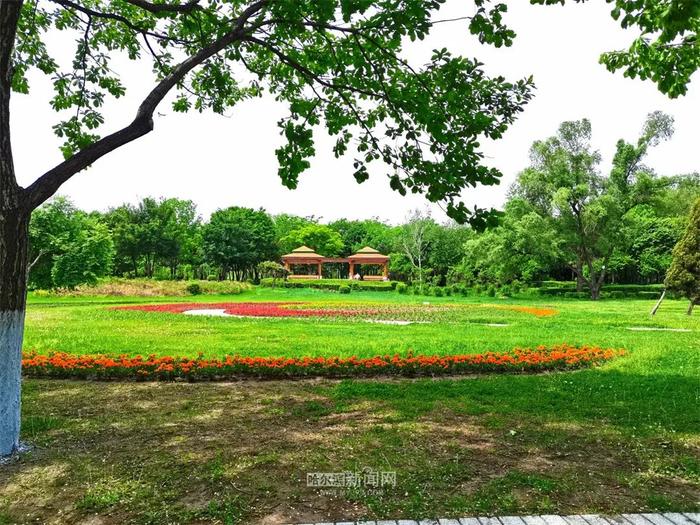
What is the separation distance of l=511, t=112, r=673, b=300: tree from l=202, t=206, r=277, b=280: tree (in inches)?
1063

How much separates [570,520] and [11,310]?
456cm

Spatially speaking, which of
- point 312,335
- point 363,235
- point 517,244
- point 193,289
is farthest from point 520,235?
point 363,235

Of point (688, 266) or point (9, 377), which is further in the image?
point (688, 266)

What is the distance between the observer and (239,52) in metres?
6.62

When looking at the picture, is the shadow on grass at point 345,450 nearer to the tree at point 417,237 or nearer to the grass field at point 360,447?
the grass field at point 360,447

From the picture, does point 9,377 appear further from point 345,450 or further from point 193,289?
point 193,289

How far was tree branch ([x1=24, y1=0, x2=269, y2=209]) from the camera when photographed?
4301mm

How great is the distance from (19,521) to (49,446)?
149 centimetres

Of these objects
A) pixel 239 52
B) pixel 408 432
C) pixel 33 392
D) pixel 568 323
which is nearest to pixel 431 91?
pixel 239 52

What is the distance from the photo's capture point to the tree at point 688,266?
17.1 metres

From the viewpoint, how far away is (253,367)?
7422mm

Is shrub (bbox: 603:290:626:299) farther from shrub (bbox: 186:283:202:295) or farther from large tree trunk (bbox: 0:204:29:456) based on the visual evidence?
large tree trunk (bbox: 0:204:29:456)

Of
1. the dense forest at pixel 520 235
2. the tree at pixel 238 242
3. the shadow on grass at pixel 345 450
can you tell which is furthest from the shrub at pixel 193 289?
the shadow on grass at pixel 345 450

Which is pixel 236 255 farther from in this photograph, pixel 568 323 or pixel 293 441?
pixel 293 441
